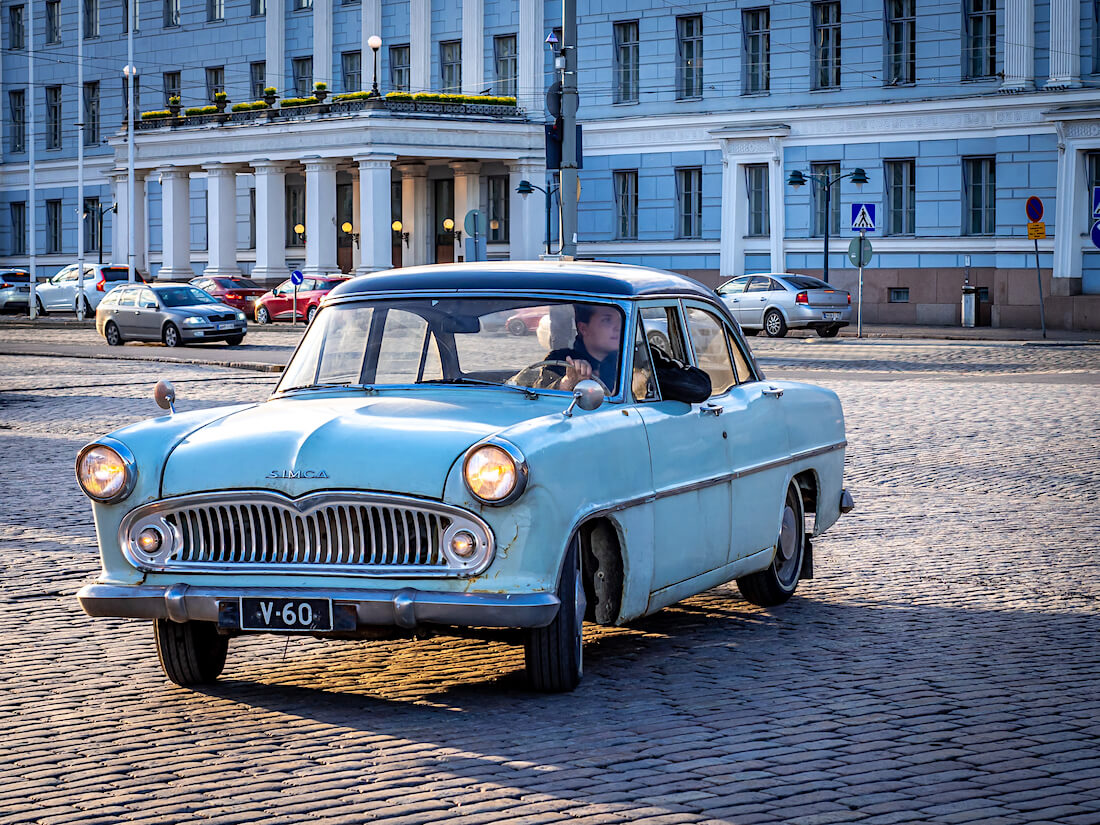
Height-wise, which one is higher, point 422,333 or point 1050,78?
point 1050,78

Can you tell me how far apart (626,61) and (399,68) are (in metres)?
10.3

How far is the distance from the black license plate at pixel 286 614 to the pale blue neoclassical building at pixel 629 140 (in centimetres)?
3696

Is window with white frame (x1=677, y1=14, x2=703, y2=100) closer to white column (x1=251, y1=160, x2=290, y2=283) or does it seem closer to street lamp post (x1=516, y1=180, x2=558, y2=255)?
street lamp post (x1=516, y1=180, x2=558, y2=255)

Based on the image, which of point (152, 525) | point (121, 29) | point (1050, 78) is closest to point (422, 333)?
point (152, 525)

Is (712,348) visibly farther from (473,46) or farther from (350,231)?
(350,231)

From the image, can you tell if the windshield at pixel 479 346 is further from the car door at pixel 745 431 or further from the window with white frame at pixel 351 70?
the window with white frame at pixel 351 70

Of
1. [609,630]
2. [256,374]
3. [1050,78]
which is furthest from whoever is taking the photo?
[1050,78]

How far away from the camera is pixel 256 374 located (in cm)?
→ 2869

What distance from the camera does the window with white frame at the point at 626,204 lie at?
180 feet

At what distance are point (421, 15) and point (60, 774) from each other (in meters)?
56.1

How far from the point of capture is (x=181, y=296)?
130 ft

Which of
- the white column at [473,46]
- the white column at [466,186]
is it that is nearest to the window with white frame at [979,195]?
the white column at [466,186]

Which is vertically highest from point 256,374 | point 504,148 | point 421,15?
point 421,15

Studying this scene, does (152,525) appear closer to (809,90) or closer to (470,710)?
(470,710)
